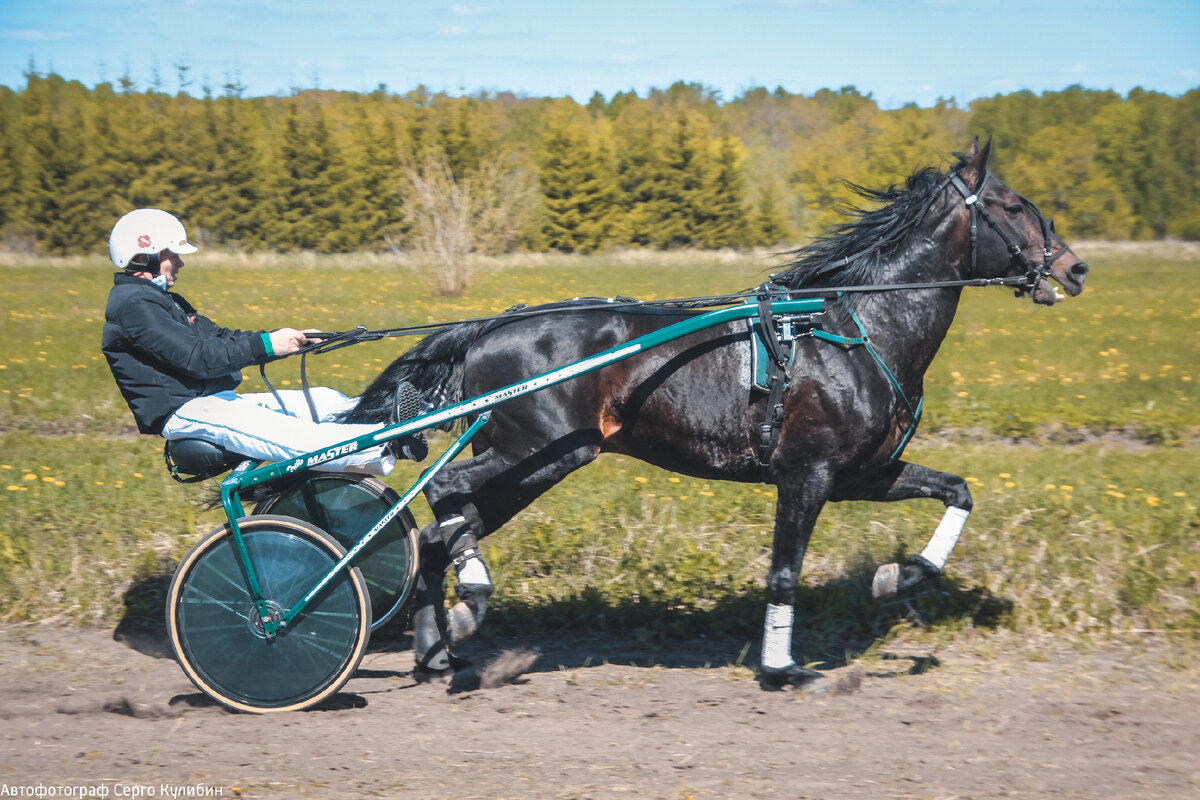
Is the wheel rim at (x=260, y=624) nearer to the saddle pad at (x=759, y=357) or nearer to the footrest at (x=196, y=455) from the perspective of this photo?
the footrest at (x=196, y=455)

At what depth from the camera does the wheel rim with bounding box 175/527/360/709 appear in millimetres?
4602

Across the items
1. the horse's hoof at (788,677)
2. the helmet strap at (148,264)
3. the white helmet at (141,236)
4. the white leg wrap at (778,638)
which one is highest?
the white helmet at (141,236)

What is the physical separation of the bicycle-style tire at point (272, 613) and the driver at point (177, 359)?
40 cm

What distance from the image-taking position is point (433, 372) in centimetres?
528

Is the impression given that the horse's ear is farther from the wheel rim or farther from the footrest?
the footrest

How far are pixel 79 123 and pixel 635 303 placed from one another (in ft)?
137

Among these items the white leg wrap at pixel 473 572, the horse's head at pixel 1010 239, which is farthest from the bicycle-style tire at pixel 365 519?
the horse's head at pixel 1010 239

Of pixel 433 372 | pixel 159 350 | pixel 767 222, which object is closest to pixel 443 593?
pixel 433 372

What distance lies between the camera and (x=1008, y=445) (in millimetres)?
9797

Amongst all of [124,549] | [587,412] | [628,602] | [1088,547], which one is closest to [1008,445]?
[1088,547]

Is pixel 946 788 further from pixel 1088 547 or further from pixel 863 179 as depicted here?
pixel 863 179

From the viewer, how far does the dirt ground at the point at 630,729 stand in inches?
152

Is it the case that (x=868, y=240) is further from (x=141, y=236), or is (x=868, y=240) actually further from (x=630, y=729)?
(x=141, y=236)

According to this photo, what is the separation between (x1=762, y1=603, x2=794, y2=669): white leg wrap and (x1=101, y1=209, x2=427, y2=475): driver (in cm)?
212
